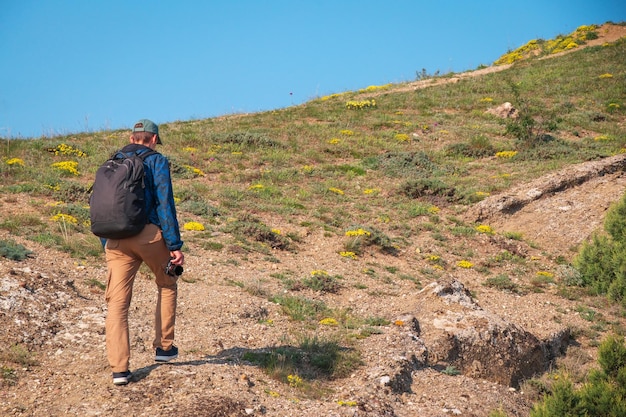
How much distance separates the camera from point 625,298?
1483 centimetres

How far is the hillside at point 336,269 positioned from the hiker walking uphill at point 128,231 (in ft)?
2.18

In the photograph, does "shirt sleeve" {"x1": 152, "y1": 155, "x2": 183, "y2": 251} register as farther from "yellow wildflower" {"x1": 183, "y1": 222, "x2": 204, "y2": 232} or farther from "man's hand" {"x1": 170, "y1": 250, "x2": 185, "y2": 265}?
"yellow wildflower" {"x1": 183, "y1": 222, "x2": 204, "y2": 232}

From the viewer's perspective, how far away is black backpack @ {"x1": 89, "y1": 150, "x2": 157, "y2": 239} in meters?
6.34

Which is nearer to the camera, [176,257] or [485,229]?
[176,257]

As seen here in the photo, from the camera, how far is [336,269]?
1458 cm

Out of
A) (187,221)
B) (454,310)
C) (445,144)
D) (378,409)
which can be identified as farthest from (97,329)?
(445,144)

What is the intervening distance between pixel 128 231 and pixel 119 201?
32 cm

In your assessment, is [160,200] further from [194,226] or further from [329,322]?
[194,226]

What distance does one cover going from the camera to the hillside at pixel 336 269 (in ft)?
25.2

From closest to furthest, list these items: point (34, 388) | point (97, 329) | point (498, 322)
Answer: point (34, 388), point (97, 329), point (498, 322)

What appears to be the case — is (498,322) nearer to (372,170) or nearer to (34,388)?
(34,388)

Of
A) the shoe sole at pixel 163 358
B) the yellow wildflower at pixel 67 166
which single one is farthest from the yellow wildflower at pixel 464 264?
the yellow wildflower at pixel 67 166

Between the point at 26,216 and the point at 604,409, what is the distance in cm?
1175

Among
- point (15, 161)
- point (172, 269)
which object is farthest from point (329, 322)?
point (15, 161)
